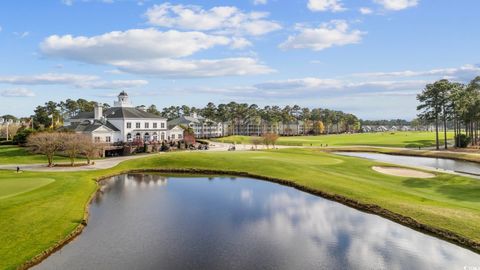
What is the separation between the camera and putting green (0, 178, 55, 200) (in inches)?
1361

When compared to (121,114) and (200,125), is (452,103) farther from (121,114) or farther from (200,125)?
(200,125)

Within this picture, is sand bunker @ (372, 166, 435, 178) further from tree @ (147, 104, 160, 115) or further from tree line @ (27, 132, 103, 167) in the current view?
tree @ (147, 104, 160, 115)

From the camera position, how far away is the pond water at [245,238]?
817 inches

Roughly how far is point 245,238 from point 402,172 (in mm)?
34992

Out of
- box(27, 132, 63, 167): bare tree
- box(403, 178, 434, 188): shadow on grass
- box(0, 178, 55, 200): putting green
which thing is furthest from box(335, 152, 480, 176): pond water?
box(27, 132, 63, 167): bare tree

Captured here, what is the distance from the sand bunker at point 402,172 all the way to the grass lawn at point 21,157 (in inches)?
2095

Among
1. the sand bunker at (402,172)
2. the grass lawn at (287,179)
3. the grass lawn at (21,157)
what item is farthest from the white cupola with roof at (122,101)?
the sand bunker at (402,172)

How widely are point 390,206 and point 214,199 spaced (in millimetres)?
16609

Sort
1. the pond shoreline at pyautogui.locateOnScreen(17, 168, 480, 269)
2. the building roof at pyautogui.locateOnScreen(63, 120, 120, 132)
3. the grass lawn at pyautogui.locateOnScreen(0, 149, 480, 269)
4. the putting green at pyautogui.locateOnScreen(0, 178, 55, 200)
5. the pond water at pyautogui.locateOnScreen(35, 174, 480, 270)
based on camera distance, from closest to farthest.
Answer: the pond water at pyautogui.locateOnScreen(35, 174, 480, 270) → the pond shoreline at pyautogui.locateOnScreen(17, 168, 480, 269) → the grass lawn at pyautogui.locateOnScreen(0, 149, 480, 269) → the putting green at pyautogui.locateOnScreen(0, 178, 55, 200) → the building roof at pyautogui.locateOnScreen(63, 120, 120, 132)

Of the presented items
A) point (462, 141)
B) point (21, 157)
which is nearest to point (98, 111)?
point (21, 157)

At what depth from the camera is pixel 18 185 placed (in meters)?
38.6

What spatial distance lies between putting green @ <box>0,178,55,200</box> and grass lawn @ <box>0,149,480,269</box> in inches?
9.2

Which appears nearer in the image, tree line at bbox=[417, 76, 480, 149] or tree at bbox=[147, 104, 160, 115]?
tree line at bbox=[417, 76, 480, 149]

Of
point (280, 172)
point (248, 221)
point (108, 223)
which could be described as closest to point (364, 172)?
point (280, 172)
